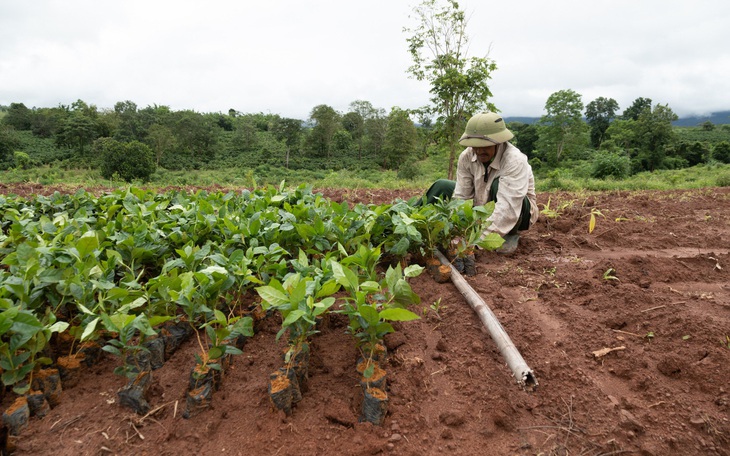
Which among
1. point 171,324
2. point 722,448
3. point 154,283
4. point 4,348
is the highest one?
point 154,283

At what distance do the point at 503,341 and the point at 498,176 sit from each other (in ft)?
6.71

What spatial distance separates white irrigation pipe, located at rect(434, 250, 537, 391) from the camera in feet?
5.90

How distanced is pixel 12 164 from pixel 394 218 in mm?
57017

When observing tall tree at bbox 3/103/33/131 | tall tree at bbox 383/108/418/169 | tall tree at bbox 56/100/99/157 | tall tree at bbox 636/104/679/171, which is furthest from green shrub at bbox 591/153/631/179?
tall tree at bbox 3/103/33/131

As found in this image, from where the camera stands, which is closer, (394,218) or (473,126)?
(394,218)

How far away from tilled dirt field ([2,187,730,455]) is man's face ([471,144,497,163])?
141 centimetres

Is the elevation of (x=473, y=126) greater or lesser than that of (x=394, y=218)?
greater

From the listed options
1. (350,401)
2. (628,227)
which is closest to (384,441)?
(350,401)

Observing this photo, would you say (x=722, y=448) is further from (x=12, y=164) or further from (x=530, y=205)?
(x=12, y=164)

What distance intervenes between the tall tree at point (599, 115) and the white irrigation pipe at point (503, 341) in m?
54.8

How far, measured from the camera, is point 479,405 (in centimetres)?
171

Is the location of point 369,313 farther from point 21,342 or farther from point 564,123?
point 564,123

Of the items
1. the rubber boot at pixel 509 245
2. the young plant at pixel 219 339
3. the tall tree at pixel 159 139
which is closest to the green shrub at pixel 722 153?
the rubber boot at pixel 509 245

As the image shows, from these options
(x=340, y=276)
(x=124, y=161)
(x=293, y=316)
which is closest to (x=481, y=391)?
(x=340, y=276)
